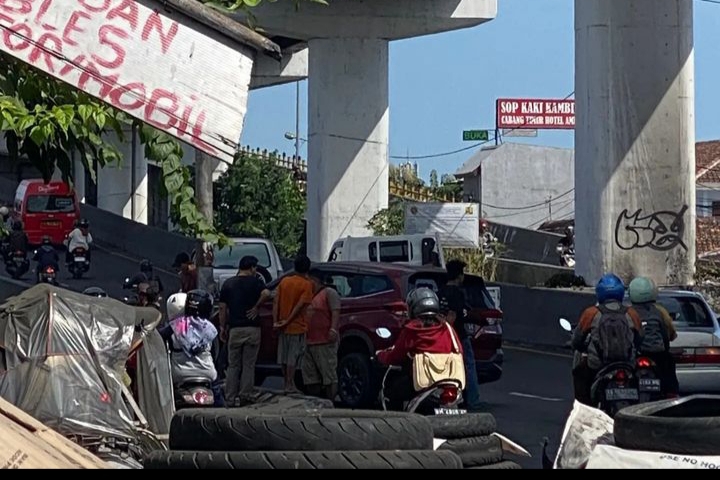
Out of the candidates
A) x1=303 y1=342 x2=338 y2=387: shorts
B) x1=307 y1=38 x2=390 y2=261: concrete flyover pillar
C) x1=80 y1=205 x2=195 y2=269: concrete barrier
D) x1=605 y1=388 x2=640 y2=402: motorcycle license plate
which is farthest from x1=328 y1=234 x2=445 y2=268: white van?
x1=605 y1=388 x2=640 y2=402: motorcycle license plate

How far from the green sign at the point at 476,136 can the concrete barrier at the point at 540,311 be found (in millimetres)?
68000

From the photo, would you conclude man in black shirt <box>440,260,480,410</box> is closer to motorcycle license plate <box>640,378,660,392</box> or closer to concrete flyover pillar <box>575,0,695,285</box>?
motorcycle license plate <box>640,378,660,392</box>

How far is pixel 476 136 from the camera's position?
314 ft

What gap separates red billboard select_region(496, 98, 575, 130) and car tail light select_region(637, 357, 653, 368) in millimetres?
97099

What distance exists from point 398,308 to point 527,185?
208 feet

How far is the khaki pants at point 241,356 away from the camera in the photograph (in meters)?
16.4

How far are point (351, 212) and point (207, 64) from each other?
35.4 m

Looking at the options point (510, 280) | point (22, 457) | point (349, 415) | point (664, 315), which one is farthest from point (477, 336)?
point (510, 280)

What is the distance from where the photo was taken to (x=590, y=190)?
28.0 meters

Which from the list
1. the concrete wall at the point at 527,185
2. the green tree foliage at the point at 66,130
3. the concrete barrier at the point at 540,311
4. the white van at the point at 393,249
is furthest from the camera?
the concrete wall at the point at 527,185

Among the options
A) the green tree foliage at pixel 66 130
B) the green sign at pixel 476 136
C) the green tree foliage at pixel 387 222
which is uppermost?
the green sign at pixel 476 136

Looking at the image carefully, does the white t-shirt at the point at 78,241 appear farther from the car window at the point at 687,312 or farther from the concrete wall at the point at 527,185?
the concrete wall at the point at 527,185

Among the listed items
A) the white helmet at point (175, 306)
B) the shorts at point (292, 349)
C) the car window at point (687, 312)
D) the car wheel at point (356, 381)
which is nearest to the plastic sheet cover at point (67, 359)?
the white helmet at point (175, 306)
